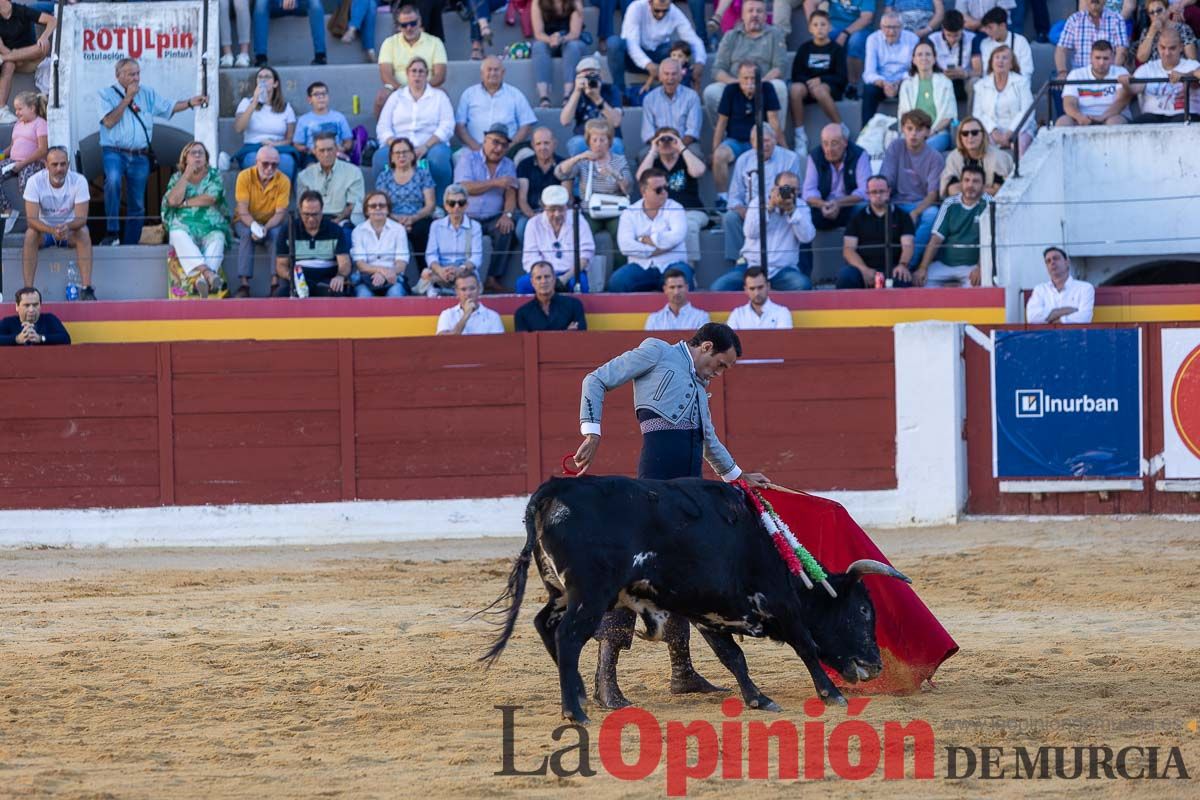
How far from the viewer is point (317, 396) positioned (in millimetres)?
11078

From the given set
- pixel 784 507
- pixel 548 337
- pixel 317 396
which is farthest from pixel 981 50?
pixel 784 507

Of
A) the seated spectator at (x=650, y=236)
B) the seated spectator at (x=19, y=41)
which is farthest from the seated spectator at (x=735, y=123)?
the seated spectator at (x=19, y=41)

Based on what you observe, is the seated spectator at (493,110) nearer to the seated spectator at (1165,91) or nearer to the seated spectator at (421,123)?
the seated spectator at (421,123)

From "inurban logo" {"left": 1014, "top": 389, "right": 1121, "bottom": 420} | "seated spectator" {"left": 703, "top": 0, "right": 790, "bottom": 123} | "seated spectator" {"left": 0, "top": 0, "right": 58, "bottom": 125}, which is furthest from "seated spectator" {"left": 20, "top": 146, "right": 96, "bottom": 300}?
"inurban logo" {"left": 1014, "top": 389, "right": 1121, "bottom": 420}

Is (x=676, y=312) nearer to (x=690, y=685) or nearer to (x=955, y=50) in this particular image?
(x=955, y=50)

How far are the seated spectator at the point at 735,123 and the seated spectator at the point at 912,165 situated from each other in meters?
0.89

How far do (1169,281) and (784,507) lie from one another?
8.17 meters

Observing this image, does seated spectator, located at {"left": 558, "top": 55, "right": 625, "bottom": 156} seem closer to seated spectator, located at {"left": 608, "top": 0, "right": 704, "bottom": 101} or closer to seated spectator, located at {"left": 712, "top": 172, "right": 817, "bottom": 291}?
seated spectator, located at {"left": 608, "top": 0, "right": 704, "bottom": 101}

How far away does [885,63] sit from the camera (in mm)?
12750

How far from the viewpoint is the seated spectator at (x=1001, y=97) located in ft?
40.2

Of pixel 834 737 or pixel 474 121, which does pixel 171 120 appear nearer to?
pixel 474 121

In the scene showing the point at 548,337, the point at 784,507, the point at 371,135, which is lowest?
the point at 784,507

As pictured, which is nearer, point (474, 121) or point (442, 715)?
point (442, 715)

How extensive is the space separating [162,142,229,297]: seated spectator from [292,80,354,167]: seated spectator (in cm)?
87
